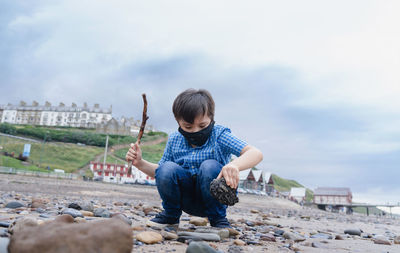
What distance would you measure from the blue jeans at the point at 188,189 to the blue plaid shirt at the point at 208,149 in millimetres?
123

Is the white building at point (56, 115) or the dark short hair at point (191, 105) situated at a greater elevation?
the white building at point (56, 115)

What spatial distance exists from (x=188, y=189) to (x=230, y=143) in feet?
1.98

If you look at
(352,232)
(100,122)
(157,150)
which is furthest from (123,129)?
(352,232)

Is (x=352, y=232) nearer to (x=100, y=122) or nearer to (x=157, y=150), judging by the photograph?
(x=157, y=150)

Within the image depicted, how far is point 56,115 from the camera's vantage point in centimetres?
11050

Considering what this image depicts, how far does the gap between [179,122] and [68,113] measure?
116 m

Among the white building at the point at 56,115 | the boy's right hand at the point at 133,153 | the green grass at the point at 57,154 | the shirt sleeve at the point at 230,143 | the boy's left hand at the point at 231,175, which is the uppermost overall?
the white building at the point at 56,115

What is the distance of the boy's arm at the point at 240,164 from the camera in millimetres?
2150

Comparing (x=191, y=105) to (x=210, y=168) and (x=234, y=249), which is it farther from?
(x=234, y=249)

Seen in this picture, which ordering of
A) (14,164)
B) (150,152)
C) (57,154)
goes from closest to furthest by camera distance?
(14,164) → (57,154) → (150,152)

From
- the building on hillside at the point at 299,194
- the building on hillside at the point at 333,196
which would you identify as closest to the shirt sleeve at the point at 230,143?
the building on hillside at the point at 299,194

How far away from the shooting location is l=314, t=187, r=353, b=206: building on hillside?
67500 mm

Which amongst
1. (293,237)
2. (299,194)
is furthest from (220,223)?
(299,194)

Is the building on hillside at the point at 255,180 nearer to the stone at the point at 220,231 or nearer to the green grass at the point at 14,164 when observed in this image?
the green grass at the point at 14,164
